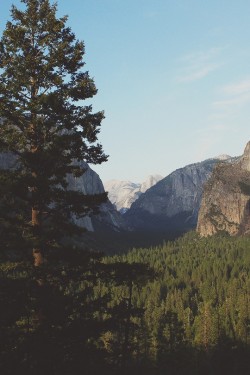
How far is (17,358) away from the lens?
18.7 meters

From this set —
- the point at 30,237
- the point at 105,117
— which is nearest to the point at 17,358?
the point at 30,237

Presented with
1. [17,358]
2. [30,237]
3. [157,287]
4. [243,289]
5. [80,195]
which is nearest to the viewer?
[17,358]

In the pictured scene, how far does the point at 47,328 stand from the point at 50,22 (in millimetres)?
15991

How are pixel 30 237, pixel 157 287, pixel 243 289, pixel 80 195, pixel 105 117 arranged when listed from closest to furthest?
pixel 30 237 < pixel 80 195 < pixel 105 117 < pixel 243 289 < pixel 157 287

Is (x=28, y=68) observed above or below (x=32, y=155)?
above

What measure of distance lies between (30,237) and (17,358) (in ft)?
17.6

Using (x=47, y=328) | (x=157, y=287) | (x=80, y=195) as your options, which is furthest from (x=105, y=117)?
(x=157, y=287)

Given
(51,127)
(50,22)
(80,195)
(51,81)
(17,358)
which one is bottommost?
(17,358)

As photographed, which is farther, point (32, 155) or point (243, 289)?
point (243, 289)

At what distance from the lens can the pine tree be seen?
21.7 m

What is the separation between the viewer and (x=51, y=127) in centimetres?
2339

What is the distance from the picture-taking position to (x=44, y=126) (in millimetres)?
23062

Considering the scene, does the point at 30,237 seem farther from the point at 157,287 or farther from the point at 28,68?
the point at 157,287

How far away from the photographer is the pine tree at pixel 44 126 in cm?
2166
